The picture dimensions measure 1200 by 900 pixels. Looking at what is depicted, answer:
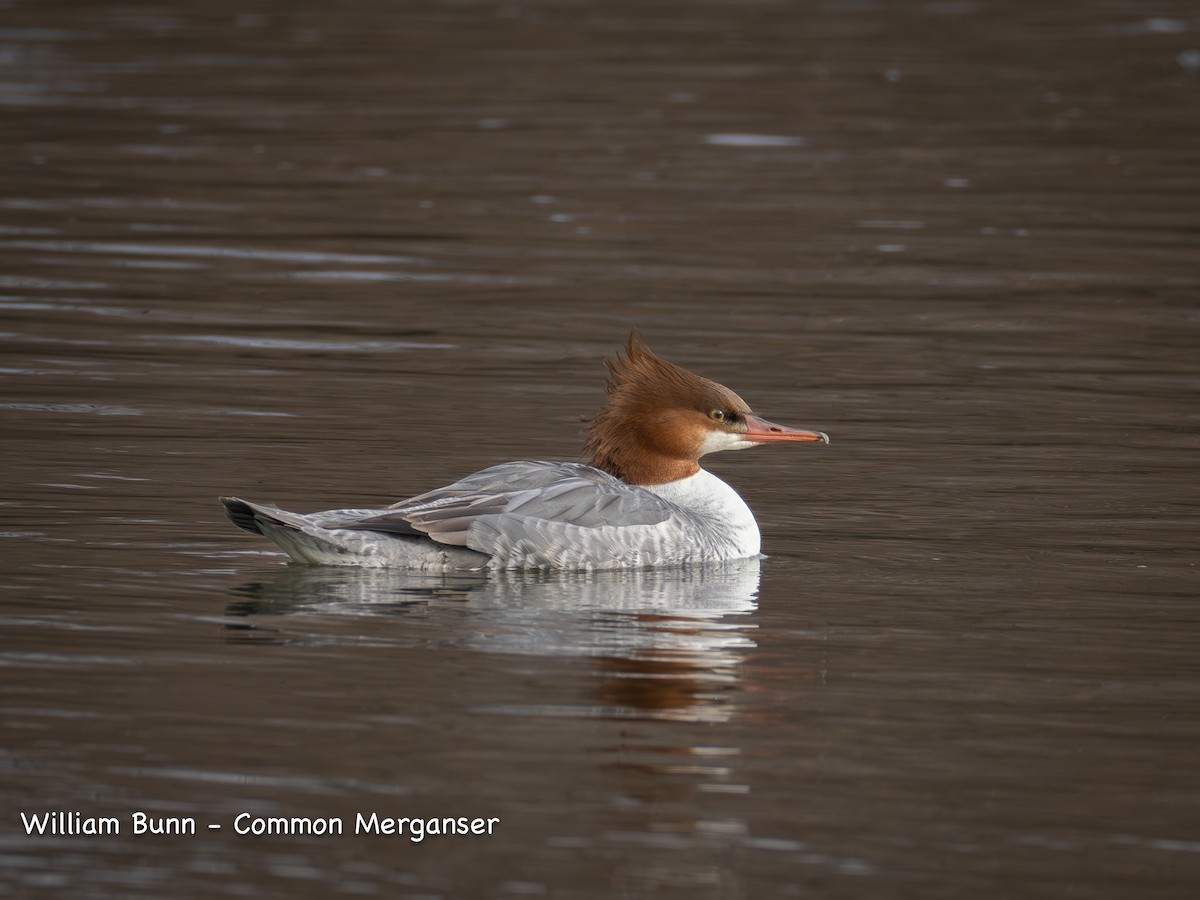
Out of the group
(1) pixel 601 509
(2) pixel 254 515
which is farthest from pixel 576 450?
(2) pixel 254 515

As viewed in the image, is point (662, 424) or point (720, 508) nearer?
point (720, 508)

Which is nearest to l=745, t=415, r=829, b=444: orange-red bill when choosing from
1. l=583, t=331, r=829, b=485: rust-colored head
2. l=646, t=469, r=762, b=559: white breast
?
l=583, t=331, r=829, b=485: rust-colored head

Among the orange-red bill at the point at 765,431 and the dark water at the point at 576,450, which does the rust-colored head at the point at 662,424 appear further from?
the dark water at the point at 576,450

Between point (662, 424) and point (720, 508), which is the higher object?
point (662, 424)

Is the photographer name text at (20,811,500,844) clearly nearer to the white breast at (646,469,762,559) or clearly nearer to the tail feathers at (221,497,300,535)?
the tail feathers at (221,497,300,535)

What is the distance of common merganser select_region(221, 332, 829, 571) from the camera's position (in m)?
8.06

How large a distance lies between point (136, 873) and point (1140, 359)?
9.15 meters

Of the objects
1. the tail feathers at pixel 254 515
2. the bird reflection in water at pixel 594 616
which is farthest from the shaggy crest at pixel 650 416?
the tail feathers at pixel 254 515

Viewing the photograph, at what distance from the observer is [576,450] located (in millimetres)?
10594

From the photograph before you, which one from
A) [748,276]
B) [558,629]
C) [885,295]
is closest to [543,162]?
[748,276]

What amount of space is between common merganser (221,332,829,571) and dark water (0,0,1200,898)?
15cm

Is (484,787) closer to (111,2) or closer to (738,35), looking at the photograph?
(738,35)

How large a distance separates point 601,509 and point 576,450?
221 cm

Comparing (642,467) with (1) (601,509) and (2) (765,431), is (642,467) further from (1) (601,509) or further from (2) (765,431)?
(1) (601,509)
